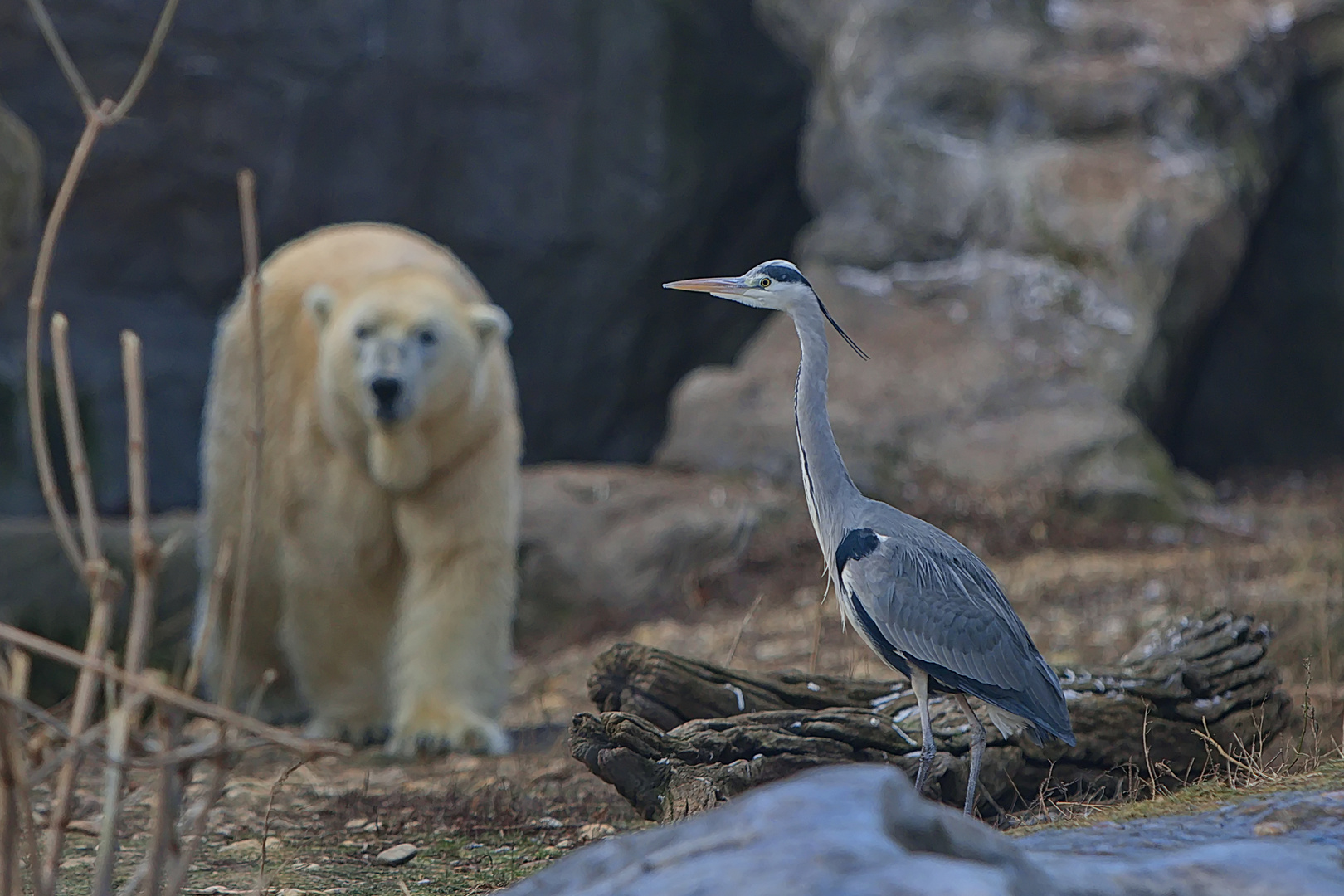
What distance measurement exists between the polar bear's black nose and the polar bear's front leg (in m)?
0.78

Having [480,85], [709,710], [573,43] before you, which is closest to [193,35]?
[480,85]

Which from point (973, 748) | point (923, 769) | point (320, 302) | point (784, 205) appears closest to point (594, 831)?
point (923, 769)

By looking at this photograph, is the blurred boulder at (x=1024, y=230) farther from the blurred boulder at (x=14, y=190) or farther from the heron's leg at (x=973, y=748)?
the heron's leg at (x=973, y=748)

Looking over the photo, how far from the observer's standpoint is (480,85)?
12367 millimetres

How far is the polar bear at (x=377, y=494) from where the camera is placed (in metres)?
6.06

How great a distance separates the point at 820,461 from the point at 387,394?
2.89 meters

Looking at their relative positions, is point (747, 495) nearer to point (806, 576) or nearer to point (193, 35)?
point (806, 576)

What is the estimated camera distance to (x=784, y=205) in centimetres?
1381

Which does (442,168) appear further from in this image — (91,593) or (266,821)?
(91,593)

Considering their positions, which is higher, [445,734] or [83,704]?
[83,704]

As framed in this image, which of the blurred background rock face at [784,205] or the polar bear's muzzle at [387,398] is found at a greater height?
the blurred background rock face at [784,205]

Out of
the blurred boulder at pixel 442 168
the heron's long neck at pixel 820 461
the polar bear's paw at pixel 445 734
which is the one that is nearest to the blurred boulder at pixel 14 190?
the polar bear's paw at pixel 445 734

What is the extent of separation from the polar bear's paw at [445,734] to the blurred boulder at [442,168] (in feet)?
22.6

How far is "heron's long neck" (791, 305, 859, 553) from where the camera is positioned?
3.42 meters
